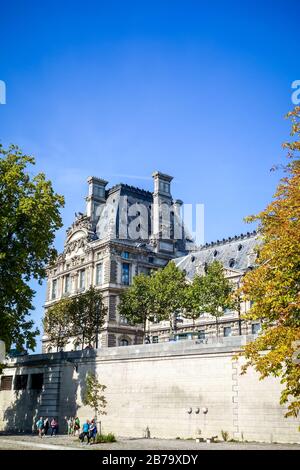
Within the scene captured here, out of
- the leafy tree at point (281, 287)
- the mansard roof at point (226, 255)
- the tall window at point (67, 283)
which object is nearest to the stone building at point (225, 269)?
the mansard roof at point (226, 255)

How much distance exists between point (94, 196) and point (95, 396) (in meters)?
50.0

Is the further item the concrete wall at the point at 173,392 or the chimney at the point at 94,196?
the chimney at the point at 94,196

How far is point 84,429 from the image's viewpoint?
31.7 metres

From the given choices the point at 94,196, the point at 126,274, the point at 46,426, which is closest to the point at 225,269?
the point at 126,274

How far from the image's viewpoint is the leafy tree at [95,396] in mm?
37125

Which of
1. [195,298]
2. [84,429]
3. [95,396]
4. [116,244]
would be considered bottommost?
[84,429]

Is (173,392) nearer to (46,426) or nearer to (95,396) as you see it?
(95,396)

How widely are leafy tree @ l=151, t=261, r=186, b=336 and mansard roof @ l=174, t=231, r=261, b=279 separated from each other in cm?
1008

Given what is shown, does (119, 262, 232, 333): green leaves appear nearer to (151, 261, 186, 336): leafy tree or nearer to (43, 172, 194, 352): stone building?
(151, 261, 186, 336): leafy tree

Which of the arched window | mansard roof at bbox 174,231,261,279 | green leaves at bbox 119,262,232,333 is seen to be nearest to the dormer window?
mansard roof at bbox 174,231,261,279

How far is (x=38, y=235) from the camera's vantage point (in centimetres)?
3928

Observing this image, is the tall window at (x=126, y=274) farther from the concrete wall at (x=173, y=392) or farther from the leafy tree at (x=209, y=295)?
the concrete wall at (x=173, y=392)

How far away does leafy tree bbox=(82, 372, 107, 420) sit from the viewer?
122 ft

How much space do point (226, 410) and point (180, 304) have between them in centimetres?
2290
